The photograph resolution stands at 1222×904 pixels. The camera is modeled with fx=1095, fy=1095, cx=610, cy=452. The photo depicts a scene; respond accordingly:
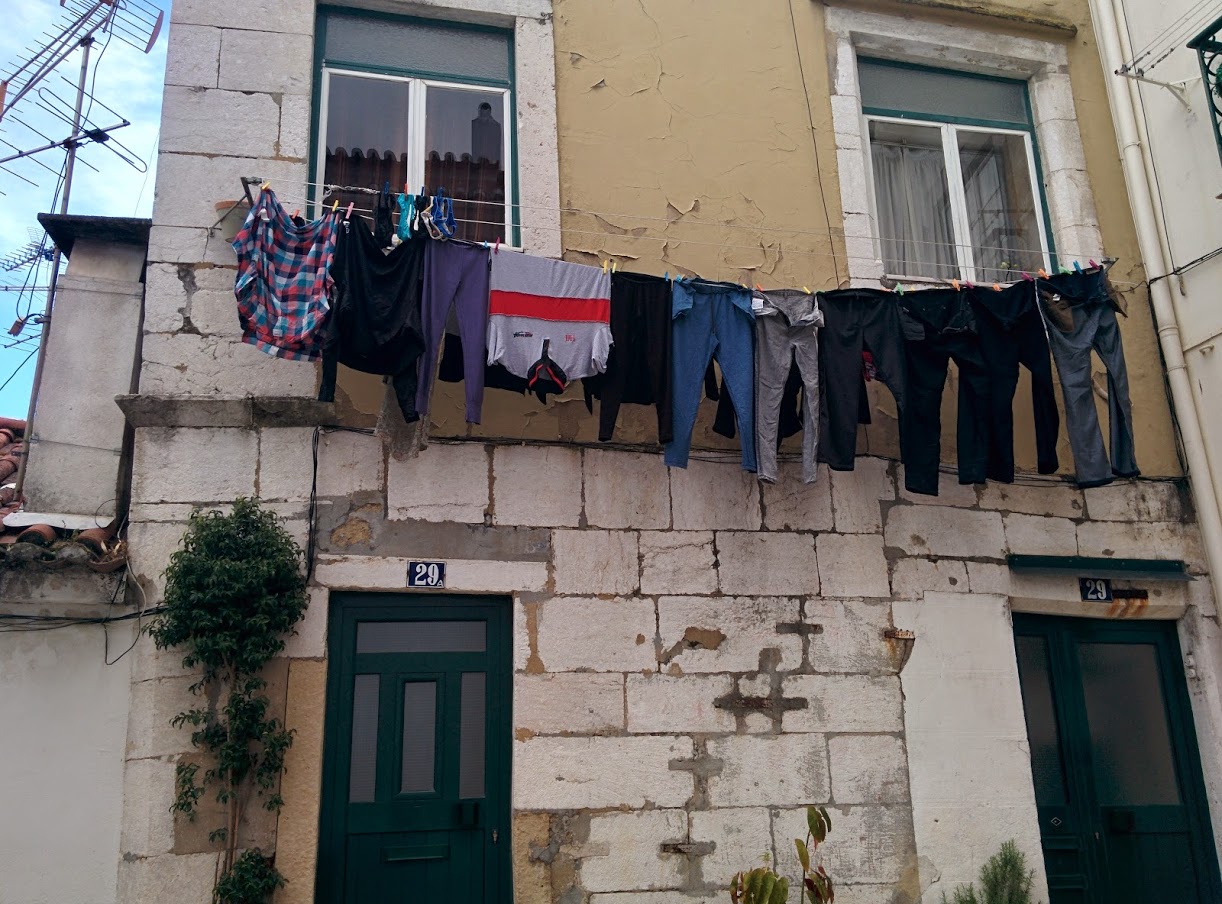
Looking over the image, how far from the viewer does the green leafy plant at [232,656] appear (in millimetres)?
5035

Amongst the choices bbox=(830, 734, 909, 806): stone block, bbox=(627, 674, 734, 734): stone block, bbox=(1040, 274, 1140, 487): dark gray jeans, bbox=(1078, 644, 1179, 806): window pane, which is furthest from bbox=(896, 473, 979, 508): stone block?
bbox=(627, 674, 734, 734): stone block

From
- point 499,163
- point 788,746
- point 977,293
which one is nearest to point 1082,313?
point 977,293

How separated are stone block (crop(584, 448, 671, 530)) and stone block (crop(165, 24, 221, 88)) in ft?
10.1

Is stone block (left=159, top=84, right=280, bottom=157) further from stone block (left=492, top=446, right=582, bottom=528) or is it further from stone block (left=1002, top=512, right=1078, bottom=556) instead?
stone block (left=1002, top=512, right=1078, bottom=556)

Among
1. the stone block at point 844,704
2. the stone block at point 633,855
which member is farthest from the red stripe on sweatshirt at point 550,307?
the stone block at point 633,855

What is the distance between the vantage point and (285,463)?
5.75 m

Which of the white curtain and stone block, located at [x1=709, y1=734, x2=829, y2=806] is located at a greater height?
the white curtain

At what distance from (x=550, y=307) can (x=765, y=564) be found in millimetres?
1918

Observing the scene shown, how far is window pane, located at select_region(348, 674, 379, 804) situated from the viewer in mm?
5523

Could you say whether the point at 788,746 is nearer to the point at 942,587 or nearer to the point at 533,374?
the point at 942,587

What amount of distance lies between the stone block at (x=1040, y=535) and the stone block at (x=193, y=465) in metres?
4.46

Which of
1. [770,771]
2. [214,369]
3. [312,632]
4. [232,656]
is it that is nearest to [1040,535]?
[770,771]

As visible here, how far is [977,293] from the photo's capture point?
6.30 meters

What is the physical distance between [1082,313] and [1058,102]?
2150mm
